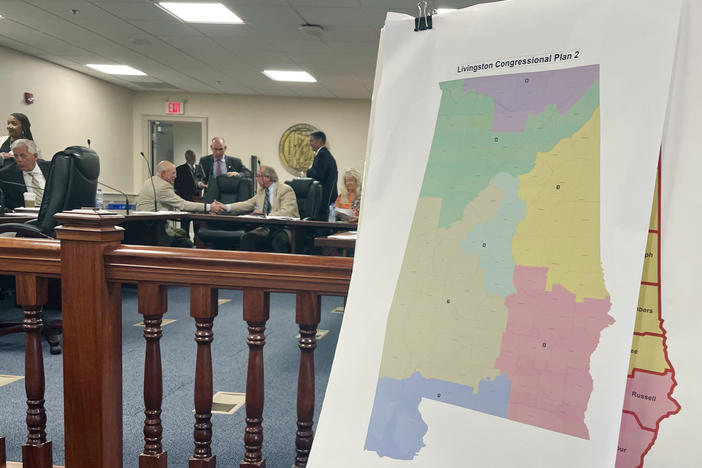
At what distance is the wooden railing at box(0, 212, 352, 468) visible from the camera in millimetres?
1124

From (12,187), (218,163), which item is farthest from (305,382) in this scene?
(218,163)

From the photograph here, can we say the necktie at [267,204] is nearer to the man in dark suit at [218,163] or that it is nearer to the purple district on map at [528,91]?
the man in dark suit at [218,163]

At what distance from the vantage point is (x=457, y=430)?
69 centimetres

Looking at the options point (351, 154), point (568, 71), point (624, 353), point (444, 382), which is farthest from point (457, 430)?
point (351, 154)

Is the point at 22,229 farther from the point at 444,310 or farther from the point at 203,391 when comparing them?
the point at 444,310

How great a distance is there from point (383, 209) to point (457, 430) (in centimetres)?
29

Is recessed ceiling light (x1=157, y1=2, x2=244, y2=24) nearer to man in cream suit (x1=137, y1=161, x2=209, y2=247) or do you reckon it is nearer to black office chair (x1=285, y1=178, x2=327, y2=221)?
man in cream suit (x1=137, y1=161, x2=209, y2=247)

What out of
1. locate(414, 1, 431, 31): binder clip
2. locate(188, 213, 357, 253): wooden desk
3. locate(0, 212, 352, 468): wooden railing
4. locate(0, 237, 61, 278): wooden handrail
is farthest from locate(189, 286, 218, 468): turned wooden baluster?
locate(188, 213, 357, 253): wooden desk

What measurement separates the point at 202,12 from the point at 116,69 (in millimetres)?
3754

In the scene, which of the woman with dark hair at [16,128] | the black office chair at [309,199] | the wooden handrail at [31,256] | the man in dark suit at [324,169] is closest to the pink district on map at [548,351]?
the wooden handrail at [31,256]

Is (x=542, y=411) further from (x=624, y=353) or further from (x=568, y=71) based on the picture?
(x=568, y=71)

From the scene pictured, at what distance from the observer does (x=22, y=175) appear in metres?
4.41

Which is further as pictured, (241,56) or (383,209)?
(241,56)

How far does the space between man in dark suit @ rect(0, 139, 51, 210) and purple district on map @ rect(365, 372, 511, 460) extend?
4075 millimetres
